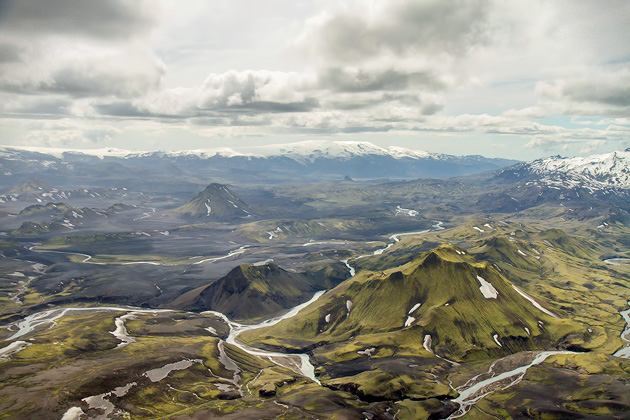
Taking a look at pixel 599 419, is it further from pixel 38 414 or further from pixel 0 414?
pixel 0 414

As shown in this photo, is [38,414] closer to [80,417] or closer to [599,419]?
[80,417]

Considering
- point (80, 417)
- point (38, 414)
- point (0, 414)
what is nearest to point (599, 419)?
point (80, 417)
